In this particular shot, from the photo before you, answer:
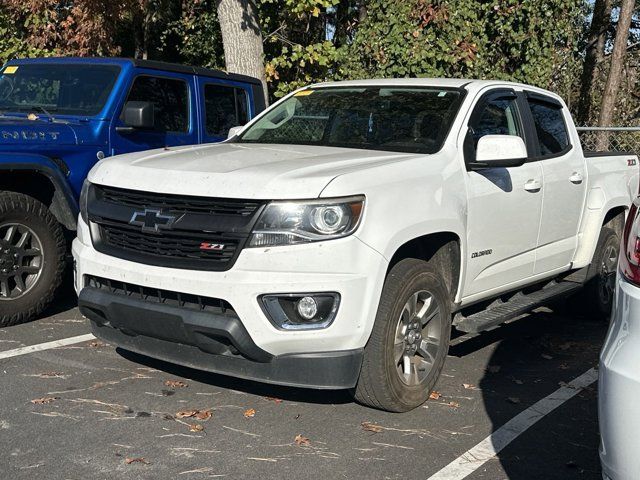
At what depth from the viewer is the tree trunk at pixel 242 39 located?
35.7 feet

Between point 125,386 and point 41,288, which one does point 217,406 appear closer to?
point 125,386

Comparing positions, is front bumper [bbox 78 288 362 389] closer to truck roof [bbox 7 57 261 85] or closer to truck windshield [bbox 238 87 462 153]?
truck windshield [bbox 238 87 462 153]

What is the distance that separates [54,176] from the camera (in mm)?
6082

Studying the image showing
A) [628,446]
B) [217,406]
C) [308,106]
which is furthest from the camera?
[308,106]

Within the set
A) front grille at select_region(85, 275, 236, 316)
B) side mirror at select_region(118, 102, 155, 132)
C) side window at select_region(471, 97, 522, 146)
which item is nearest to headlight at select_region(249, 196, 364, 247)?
front grille at select_region(85, 275, 236, 316)

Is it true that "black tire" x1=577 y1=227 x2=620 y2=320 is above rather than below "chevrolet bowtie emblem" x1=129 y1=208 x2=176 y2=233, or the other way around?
below

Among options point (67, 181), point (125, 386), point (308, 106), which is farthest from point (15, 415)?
point (308, 106)

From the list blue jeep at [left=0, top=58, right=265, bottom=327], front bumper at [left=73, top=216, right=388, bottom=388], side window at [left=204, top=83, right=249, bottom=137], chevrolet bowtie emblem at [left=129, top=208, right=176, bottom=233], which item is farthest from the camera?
side window at [left=204, top=83, right=249, bottom=137]

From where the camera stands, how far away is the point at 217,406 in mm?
4598

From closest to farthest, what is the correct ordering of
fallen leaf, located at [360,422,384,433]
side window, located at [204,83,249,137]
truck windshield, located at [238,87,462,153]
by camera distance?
fallen leaf, located at [360,422,384,433]
truck windshield, located at [238,87,462,153]
side window, located at [204,83,249,137]

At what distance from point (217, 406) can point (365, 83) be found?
254 centimetres

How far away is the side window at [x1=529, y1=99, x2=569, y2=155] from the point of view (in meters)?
6.11

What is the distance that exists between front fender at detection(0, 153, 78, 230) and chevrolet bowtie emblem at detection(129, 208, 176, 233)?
187cm

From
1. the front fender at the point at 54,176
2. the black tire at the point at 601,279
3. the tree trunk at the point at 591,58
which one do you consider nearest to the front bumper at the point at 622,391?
the black tire at the point at 601,279
